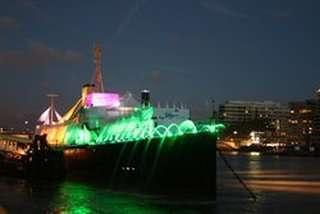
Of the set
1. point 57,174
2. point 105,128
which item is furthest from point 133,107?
point 57,174

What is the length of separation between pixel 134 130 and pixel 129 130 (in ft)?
3.35

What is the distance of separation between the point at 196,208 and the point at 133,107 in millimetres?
30119

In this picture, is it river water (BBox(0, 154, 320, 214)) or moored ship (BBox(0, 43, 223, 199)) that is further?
moored ship (BBox(0, 43, 223, 199))

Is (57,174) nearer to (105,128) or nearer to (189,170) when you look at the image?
(105,128)

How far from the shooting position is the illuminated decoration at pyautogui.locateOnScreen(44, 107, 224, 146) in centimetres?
5412

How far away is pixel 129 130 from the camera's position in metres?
63.9

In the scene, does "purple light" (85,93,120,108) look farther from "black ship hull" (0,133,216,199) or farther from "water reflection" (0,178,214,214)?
"water reflection" (0,178,214,214)

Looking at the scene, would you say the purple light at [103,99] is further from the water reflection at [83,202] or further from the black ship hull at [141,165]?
the water reflection at [83,202]

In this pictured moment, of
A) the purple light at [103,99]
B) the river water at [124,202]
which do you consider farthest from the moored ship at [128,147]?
the river water at [124,202]

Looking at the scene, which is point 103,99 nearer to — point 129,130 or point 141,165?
point 129,130

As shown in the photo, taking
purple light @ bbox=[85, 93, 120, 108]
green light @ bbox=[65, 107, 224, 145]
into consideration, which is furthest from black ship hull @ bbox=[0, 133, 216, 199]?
purple light @ bbox=[85, 93, 120, 108]

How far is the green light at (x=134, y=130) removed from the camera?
54.0m

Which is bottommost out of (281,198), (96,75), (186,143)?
(281,198)

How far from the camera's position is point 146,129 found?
61188 mm
